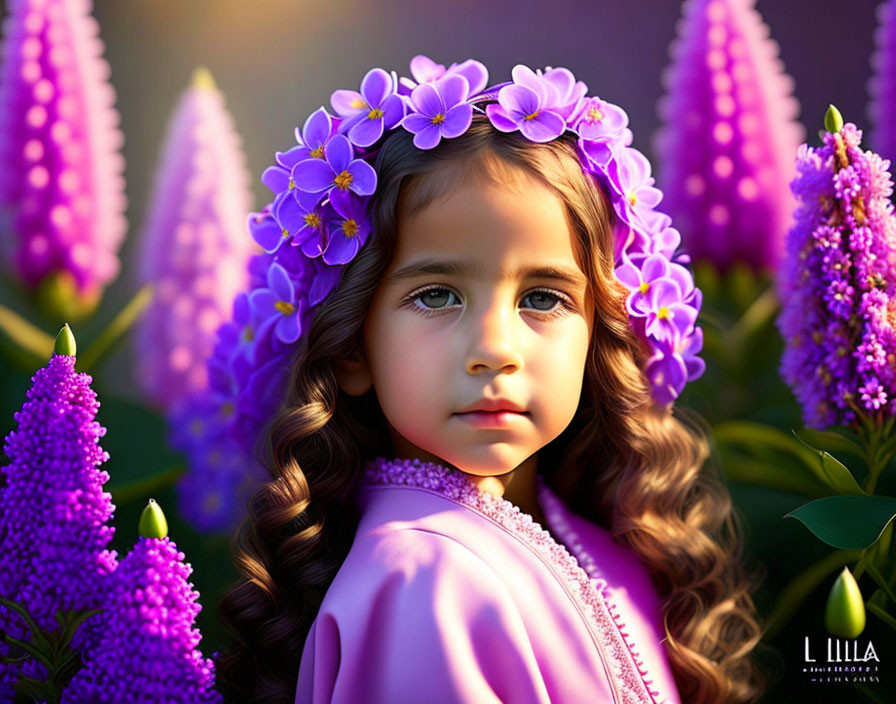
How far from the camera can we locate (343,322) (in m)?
0.88

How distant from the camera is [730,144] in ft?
3.94

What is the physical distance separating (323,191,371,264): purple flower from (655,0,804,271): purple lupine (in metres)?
0.51

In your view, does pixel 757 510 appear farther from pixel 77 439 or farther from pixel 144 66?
pixel 144 66

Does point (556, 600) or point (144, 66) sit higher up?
point (144, 66)

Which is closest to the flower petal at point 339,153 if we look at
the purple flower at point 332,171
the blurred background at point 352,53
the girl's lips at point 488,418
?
the purple flower at point 332,171

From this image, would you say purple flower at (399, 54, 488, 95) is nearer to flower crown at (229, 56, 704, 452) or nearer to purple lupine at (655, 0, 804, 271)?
flower crown at (229, 56, 704, 452)

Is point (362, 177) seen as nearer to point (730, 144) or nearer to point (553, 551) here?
point (553, 551)

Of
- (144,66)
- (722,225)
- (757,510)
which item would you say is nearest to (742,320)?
(722,225)

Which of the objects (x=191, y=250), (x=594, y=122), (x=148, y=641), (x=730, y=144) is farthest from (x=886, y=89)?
(x=148, y=641)

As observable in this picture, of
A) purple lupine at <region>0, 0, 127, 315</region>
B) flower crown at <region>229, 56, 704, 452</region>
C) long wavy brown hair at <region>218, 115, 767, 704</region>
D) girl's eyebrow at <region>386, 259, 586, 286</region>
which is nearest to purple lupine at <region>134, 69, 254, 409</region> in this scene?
purple lupine at <region>0, 0, 127, 315</region>

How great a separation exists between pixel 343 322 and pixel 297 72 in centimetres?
71

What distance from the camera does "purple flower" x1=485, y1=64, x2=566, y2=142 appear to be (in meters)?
0.86

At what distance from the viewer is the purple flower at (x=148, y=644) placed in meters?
0.76

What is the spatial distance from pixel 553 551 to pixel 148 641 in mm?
357
